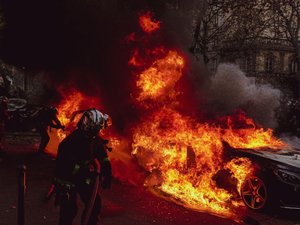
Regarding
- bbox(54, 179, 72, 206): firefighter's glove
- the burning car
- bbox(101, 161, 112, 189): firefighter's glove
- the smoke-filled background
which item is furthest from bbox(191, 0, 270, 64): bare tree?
bbox(54, 179, 72, 206): firefighter's glove

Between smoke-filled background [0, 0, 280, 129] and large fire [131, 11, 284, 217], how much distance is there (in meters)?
0.51

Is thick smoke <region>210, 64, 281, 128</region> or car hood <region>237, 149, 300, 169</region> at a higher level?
thick smoke <region>210, 64, 281, 128</region>

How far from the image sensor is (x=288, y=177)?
6750 mm

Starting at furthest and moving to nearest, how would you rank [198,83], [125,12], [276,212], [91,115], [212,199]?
[125,12] < [198,83] < [212,199] < [276,212] < [91,115]

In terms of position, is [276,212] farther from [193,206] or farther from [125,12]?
[125,12]

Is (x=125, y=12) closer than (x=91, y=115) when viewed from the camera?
No

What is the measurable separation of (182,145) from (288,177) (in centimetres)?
240

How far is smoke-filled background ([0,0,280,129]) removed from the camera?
10484 millimetres

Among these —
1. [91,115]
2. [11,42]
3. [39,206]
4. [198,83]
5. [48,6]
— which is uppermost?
[48,6]

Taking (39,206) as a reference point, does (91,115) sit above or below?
above

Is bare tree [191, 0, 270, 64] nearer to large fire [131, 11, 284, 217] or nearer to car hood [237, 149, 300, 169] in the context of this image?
large fire [131, 11, 284, 217]

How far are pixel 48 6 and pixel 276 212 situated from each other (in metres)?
8.24

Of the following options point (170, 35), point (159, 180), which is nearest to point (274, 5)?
point (170, 35)

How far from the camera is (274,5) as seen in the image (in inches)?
840
